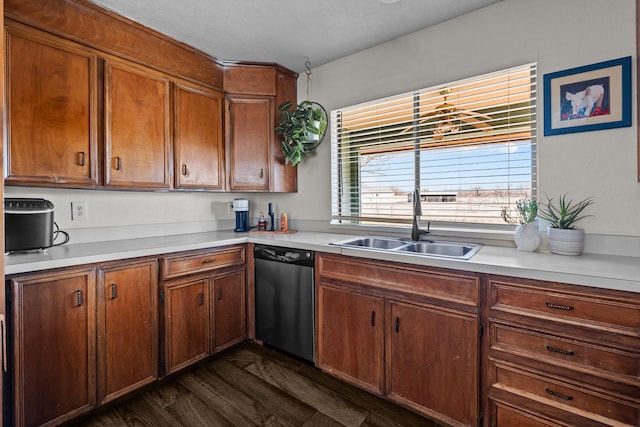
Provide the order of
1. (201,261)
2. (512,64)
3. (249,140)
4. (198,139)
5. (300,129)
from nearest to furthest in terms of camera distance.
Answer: (512,64), (201,261), (198,139), (300,129), (249,140)

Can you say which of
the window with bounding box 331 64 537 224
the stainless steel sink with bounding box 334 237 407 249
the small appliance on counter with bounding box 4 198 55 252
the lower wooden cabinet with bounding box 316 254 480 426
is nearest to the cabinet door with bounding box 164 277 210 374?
the small appliance on counter with bounding box 4 198 55 252

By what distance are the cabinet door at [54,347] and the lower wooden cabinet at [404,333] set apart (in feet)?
4.46

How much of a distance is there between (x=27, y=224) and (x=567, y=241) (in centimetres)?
294

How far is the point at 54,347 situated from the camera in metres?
1.61

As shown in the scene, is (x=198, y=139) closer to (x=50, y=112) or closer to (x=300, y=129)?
(x=300, y=129)

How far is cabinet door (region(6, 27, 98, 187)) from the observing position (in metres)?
1.65

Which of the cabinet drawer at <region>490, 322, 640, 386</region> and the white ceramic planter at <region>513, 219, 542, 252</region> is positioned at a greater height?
the white ceramic planter at <region>513, 219, 542, 252</region>

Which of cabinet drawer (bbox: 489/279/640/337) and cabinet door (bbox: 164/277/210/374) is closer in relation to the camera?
cabinet drawer (bbox: 489/279/640/337)

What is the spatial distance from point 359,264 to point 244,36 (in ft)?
6.21

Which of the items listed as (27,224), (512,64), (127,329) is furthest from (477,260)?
(27,224)

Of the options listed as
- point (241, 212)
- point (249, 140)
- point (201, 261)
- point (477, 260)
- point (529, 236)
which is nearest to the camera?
point (477, 260)

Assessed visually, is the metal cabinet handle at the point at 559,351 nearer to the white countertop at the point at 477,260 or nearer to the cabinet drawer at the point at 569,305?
the cabinet drawer at the point at 569,305

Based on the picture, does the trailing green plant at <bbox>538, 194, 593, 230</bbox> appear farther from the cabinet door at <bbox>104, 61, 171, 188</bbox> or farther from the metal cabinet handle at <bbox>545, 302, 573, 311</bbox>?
the cabinet door at <bbox>104, 61, 171, 188</bbox>

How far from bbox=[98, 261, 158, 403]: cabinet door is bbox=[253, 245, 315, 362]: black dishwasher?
0.76 meters
